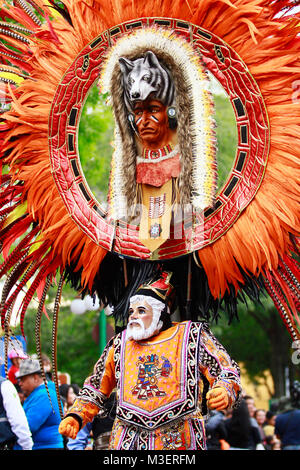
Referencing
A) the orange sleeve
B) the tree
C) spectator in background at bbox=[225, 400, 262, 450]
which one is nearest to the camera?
the orange sleeve

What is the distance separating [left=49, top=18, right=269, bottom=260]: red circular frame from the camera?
3.99 meters

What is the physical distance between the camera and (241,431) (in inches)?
318

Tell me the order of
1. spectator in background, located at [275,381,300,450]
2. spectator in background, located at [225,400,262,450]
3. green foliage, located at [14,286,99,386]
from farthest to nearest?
green foliage, located at [14,286,99,386], spectator in background, located at [225,400,262,450], spectator in background, located at [275,381,300,450]

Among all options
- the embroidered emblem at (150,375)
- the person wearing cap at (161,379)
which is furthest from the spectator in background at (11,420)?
the embroidered emblem at (150,375)

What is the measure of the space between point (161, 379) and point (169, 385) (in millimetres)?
56

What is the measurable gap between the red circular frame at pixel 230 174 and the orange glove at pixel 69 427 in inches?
38.7

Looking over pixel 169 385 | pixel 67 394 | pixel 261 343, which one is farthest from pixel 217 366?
pixel 261 343

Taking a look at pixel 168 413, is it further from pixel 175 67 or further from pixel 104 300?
pixel 175 67

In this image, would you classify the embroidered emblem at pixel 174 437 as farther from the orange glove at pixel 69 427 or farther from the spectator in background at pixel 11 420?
the spectator in background at pixel 11 420

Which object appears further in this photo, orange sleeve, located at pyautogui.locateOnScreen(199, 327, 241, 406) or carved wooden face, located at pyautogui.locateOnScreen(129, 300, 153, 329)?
carved wooden face, located at pyautogui.locateOnScreen(129, 300, 153, 329)

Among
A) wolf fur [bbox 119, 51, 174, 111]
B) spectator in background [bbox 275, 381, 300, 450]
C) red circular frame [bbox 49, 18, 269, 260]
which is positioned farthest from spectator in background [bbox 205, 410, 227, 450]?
wolf fur [bbox 119, 51, 174, 111]

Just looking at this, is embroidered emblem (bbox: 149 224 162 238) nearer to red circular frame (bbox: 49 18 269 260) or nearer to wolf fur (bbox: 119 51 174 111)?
red circular frame (bbox: 49 18 269 260)

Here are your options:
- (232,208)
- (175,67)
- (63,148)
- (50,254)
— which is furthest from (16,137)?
(232,208)

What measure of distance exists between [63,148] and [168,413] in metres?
1.67
